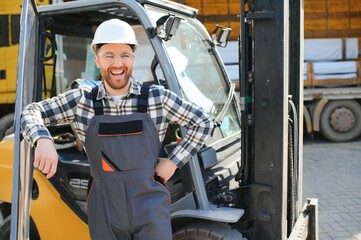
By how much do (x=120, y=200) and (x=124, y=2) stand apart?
1.41 meters

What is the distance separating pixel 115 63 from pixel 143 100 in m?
0.24

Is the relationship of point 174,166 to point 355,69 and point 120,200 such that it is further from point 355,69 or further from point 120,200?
point 355,69

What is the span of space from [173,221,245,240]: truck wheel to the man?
53 centimetres

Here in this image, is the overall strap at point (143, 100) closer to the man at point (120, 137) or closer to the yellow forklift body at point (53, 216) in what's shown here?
the man at point (120, 137)

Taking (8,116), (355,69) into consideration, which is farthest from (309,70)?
(8,116)

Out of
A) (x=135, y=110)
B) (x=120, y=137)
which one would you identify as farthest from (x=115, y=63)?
(x=120, y=137)

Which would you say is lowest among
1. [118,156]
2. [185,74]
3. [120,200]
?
[120,200]

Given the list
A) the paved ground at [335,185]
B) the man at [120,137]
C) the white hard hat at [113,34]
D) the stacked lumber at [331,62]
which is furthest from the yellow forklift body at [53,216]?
the stacked lumber at [331,62]

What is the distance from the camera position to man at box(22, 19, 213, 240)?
2.10 m

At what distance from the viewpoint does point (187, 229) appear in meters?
2.71

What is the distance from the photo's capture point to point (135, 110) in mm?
2211

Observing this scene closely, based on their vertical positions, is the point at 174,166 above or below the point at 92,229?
above

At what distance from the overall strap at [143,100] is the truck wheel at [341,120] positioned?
8145 mm

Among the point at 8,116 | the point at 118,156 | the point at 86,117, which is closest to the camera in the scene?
the point at 118,156
